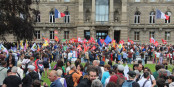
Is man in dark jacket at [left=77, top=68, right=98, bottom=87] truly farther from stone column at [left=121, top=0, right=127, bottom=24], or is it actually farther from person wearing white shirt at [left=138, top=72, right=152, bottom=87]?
stone column at [left=121, top=0, right=127, bottom=24]

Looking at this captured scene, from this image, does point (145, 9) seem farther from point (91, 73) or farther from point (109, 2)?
point (91, 73)

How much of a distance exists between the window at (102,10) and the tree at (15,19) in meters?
26.2

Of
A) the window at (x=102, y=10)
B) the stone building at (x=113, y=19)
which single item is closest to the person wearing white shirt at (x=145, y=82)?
the stone building at (x=113, y=19)

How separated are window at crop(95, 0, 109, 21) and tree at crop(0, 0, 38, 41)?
26.2 m

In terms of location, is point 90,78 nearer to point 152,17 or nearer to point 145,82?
point 145,82

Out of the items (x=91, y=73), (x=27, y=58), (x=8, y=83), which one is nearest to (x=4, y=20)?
(x=27, y=58)

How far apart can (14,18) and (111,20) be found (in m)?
27.8

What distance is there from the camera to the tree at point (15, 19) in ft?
77.6

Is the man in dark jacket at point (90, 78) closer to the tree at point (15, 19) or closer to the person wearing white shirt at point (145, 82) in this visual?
the person wearing white shirt at point (145, 82)

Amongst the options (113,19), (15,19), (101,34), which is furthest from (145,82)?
(101,34)

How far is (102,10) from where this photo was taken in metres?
51.4

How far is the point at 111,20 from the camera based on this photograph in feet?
161

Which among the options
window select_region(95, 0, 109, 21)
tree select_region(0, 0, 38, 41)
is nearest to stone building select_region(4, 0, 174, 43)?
window select_region(95, 0, 109, 21)

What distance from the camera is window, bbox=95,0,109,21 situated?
51.3 meters
